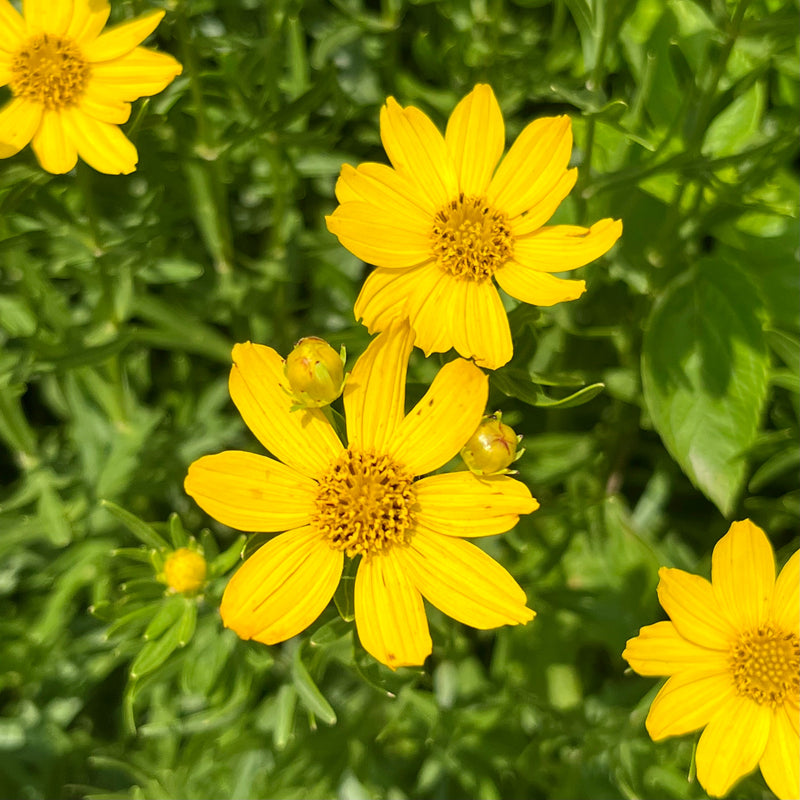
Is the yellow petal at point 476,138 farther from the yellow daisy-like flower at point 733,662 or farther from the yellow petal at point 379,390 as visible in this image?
the yellow daisy-like flower at point 733,662

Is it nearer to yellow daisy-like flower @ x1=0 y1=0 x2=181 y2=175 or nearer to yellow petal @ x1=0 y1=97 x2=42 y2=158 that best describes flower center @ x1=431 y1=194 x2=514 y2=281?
yellow daisy-like flower @ x1=0 y1=0 x2=181 y2=175

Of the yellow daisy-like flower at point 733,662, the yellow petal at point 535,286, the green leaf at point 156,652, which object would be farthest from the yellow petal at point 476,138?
the green leaf at point 156,652

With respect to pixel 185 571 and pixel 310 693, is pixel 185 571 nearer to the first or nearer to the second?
pixel 185 571

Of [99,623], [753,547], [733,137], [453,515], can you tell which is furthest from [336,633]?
[733,137]

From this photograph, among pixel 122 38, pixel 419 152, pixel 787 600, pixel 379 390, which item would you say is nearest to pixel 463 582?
pixel 379 390

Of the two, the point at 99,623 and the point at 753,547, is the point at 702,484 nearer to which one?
the point at 753,547

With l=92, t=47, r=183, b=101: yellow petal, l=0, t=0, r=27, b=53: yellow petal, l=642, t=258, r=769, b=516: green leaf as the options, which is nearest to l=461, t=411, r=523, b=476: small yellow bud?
l=642, t=258, r=769, b=516: green leaf
